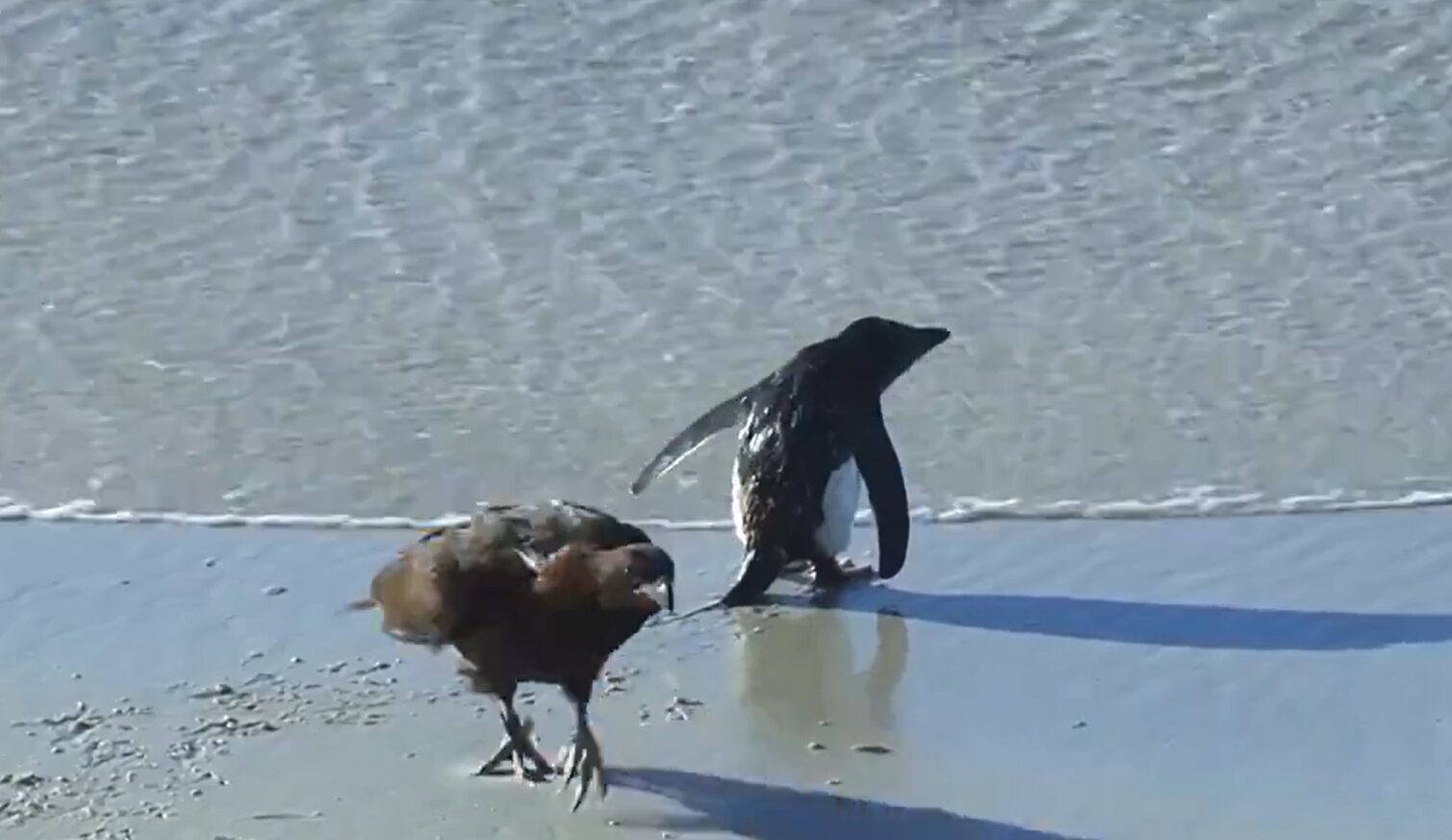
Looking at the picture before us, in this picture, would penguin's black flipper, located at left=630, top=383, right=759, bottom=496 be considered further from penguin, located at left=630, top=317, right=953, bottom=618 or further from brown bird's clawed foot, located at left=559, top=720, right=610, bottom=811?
brown bird's clawed foot, located at left=559, top=720, right=610, bottom=811

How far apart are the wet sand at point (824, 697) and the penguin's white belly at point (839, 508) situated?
15 centimetres

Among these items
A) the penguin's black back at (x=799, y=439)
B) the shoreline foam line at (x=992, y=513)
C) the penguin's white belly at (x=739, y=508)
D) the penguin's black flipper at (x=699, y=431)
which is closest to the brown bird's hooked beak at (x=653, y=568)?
the penguin's black back at (x=799, y=439)

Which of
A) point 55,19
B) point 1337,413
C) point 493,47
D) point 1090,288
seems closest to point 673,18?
point 493,47

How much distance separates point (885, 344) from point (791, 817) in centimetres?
190

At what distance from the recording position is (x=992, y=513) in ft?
18.3

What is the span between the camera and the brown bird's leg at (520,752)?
3992 millimetres

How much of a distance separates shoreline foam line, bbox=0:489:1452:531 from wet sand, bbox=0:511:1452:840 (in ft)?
0.18

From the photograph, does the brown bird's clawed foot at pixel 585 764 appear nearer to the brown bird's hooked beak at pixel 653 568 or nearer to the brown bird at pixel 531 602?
the brown bird at pixel 531 602

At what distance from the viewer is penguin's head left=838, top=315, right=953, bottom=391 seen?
554cm

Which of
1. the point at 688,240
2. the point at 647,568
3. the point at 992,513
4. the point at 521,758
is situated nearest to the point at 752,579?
the point at 992,513

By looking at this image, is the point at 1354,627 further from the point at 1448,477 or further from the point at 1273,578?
the point at 1448,477

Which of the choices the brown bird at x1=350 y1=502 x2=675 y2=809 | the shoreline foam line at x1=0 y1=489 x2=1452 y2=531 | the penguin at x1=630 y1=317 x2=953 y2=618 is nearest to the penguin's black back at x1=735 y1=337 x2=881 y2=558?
the penguin at x1=630 y1=317 x2=953 y2=618

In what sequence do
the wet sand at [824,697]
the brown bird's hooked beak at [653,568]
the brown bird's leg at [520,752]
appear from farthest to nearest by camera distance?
the brown bird's leg at [520,752] < the wet sand at [824,697] < the brown bird's hooked beak at [653,568]

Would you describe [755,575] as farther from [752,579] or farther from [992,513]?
[992,513]
